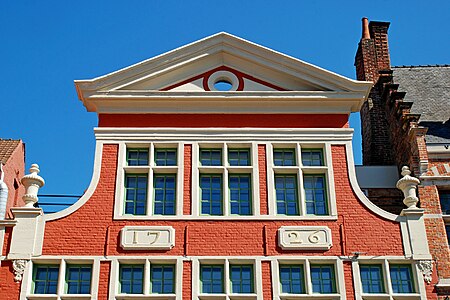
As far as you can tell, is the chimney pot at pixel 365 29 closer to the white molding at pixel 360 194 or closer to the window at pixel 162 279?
the white molding at pixel 360 194

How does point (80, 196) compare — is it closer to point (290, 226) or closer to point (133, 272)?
point (133, 272)

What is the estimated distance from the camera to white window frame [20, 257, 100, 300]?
15.5m

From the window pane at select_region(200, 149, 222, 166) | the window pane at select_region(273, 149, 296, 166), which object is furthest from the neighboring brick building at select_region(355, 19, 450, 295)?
the window pane at select_region(200, 149, 222, 166)

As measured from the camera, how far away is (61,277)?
15.7 meters

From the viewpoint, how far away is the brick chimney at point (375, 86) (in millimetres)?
21938

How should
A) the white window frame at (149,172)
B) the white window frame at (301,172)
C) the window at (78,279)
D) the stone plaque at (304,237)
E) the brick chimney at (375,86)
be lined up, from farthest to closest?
the brick chimney at (375,86) < the white window frame at (301,172) < the white window frame at (149,172) < the stone plaque at (304,237) < the window at (78,279)

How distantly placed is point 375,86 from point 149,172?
345 inches

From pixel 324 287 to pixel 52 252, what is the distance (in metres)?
5.96

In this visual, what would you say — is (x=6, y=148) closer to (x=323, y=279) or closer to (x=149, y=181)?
(x=149, y=181)

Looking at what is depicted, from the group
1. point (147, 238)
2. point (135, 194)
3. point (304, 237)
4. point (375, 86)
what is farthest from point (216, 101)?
point (375, 86)

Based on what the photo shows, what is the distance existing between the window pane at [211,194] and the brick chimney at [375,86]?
632 cm

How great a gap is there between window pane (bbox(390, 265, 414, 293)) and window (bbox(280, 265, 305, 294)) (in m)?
2.00

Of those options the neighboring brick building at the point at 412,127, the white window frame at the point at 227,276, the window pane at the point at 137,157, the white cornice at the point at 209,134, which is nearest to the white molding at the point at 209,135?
the white cornice at the point at 209,134

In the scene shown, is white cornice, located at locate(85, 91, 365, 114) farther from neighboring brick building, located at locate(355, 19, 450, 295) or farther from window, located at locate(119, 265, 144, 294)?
window, located at locate(119, 265, 144, 294)
